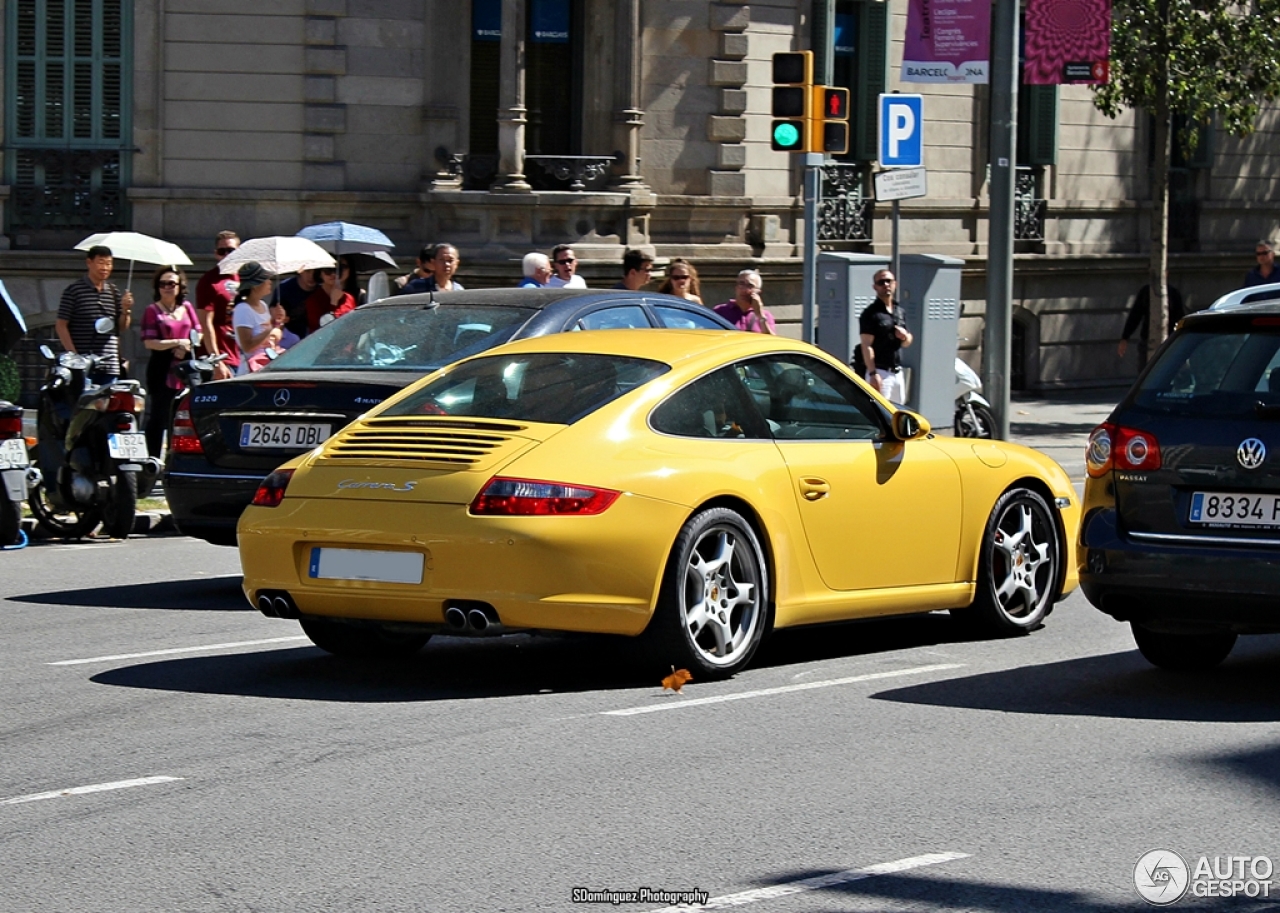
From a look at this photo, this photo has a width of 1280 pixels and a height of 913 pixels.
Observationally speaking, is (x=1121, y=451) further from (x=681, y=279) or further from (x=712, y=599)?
(x=681, y=279)

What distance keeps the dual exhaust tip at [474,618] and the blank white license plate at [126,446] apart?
Answer: 5906 millimetres

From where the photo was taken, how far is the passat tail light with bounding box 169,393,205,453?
37.7 feet

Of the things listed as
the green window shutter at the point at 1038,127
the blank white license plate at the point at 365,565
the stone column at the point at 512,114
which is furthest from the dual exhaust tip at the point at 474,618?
the green window shutter at the point at 1038,127

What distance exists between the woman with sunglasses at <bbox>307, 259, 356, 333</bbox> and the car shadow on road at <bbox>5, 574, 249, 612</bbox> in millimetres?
4598

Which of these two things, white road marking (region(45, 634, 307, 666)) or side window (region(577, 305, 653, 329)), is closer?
white road marking (region(45, 634, 307, 666))

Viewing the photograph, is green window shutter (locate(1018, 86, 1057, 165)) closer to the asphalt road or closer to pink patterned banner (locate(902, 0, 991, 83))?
pink patterned banner (locate(902, 0, 991, 83))

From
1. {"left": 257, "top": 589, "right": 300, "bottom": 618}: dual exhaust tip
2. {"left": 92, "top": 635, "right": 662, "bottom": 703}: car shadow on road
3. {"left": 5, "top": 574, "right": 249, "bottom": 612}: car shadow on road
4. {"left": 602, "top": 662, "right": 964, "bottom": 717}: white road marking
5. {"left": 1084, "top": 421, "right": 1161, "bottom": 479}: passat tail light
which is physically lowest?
{"left": 5, "top": 574, "right": 249, "bottom": 612}: car shadow on road

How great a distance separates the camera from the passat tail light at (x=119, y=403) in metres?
13.6

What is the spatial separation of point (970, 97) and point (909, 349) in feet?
30.1

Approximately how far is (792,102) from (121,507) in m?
7.05

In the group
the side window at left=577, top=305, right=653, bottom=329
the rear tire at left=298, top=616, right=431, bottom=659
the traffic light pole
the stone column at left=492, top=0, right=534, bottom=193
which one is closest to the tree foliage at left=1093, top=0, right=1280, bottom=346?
the stone column at left=492, top=0, right=534, bottom=193

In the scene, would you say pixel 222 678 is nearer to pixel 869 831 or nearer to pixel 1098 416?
pixel 869 831

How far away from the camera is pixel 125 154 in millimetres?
23766

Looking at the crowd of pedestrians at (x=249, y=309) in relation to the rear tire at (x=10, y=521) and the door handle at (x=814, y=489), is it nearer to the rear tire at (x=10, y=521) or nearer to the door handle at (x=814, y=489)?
the rear tire at (x=10, y=521)
